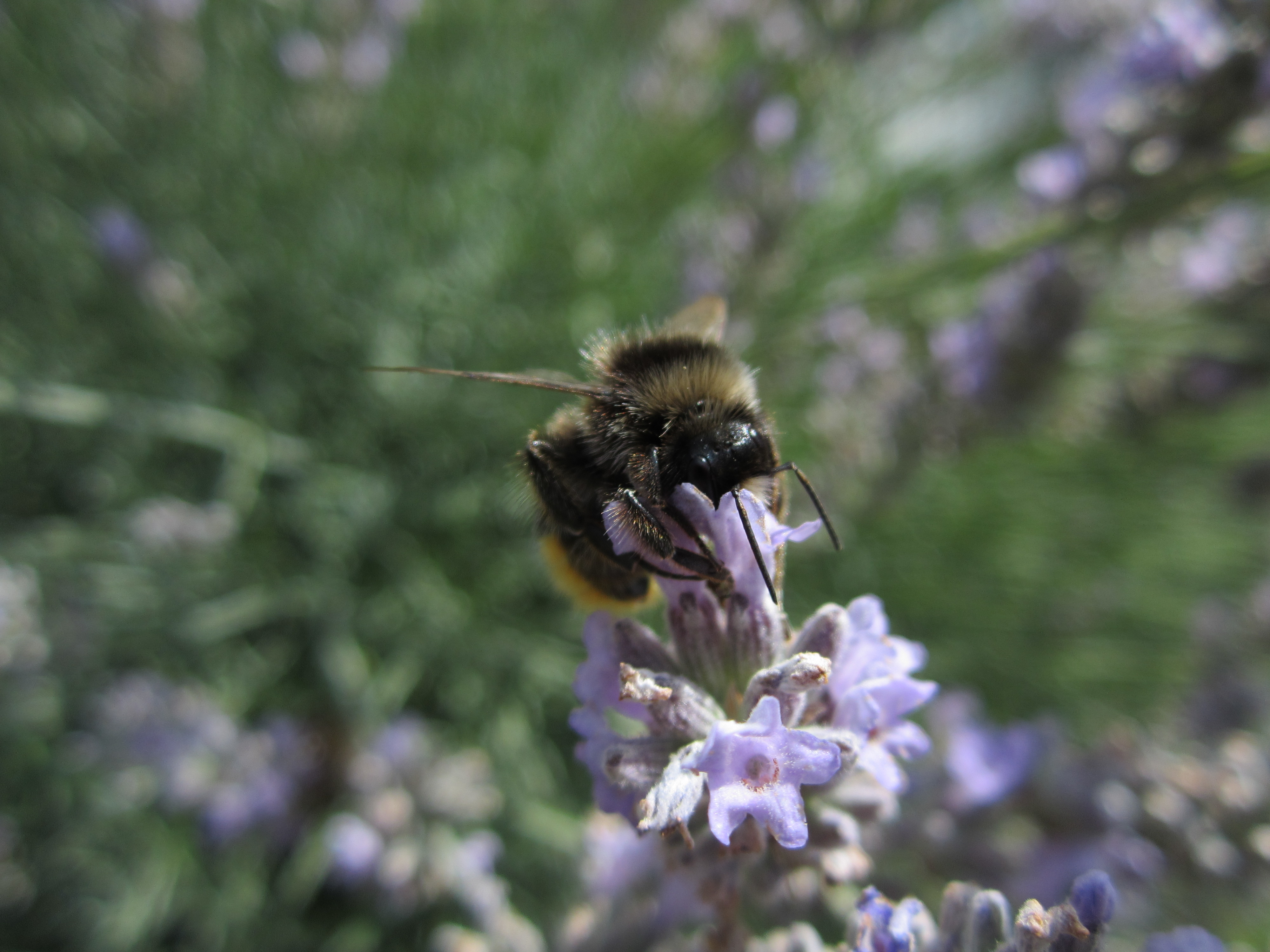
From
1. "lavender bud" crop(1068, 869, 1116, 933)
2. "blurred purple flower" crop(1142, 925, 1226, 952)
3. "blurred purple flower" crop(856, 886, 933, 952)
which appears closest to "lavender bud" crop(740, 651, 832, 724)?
"blurred purple flower" crop(856, 886, 933, 952)

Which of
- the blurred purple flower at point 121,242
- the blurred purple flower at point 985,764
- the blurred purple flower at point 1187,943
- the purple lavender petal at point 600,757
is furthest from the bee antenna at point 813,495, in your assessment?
the blurred purple flower at point 121,242

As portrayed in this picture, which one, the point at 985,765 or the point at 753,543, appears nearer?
the point at 753,543

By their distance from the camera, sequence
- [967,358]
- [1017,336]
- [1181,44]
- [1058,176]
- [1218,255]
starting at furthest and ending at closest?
[1218,255] < [967,358] < [1017,336] < [1058,176] < [1181,44]

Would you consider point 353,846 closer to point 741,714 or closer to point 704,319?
point 741,714

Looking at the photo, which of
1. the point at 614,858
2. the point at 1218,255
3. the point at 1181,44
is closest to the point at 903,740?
the point at 614,858

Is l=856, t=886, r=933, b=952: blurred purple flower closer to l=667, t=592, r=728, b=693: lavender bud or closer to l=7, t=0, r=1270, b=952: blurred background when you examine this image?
l=667, t=592, r=728, b=693: lavender bud

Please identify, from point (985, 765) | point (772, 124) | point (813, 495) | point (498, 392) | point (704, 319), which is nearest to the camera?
point (813, 495)

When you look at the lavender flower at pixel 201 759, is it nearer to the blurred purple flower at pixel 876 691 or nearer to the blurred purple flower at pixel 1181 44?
the blurred purple flower at pixel 876 691

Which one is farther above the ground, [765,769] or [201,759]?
[201,759]
